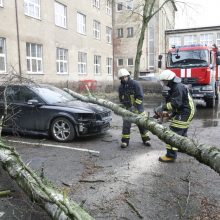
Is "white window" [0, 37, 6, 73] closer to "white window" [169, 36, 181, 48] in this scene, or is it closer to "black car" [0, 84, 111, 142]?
"black car" [0, 84, 111, 142]

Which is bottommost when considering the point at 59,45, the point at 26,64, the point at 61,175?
the point at 61,175

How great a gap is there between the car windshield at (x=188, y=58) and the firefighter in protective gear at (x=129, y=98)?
7.04 m

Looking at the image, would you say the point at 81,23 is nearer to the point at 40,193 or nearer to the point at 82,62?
the point at 82,62

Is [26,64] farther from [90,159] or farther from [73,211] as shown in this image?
[73,211]

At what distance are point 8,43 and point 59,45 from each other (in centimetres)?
573

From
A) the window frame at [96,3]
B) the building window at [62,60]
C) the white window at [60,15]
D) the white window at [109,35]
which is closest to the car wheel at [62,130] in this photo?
the building window at [62,60]

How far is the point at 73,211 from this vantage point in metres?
2.65

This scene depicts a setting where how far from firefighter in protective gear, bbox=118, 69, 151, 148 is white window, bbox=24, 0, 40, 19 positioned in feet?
46.5

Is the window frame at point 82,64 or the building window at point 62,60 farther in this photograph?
the window frame at point 82,64

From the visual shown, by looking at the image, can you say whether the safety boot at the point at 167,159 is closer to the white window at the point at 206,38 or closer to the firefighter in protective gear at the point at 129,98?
the firefighter in protective gear at the point at 129,98

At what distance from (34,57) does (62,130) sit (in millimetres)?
13489

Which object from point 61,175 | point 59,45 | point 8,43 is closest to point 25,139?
point 61,175

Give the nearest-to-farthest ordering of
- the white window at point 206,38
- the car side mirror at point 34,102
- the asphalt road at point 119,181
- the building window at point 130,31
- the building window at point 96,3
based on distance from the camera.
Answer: the asphalt road at point 119,181 < the car side mirror at point 34,102 < the building window at point 96,3 < the building window at point 130,31 < the white window at point 206,38

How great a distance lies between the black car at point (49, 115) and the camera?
23.7ft
